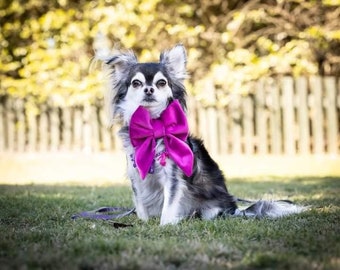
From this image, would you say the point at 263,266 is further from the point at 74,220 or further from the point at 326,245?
the point at 74,220

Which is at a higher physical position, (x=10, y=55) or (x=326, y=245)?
(x=10, y=55)

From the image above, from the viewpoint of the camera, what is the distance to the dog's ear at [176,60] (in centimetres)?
429

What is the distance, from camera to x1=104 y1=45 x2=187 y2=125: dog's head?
13.1ft

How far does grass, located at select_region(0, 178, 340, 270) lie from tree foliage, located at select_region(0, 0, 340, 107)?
5.44 metres

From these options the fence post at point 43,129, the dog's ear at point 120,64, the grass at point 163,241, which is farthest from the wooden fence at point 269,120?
the dog's ear at point 120,64

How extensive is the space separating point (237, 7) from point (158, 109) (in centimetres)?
792

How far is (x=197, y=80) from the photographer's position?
10.8 metres

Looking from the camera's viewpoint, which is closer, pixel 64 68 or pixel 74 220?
pixel 74 220

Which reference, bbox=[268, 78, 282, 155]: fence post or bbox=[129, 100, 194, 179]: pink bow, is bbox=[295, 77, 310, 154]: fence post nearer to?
bbox=[268, 78, 282, 155]: fence post

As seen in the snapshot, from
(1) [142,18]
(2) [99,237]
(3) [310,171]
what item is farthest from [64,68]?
(2) [99,237]

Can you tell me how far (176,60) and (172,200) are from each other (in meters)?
1.27

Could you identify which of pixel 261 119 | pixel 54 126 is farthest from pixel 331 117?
pixel 54 126

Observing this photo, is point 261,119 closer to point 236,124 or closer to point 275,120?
point 275,120

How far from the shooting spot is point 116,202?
513 centimetres
